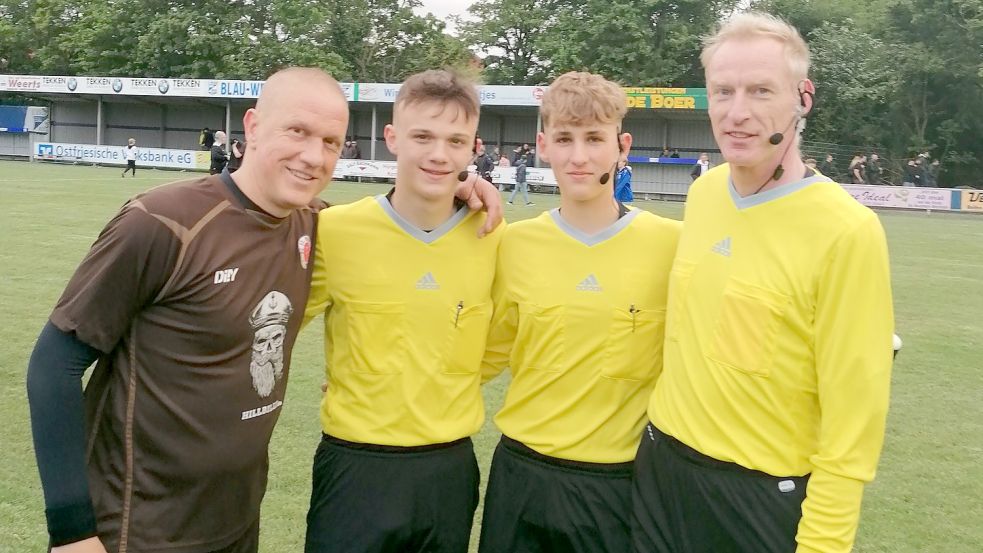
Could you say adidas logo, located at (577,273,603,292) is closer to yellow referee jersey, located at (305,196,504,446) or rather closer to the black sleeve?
yellow referee jersey, located at (305,196,504,446)

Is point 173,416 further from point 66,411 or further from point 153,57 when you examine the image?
point 153,57

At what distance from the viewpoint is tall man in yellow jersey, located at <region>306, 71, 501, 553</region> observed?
112 inches

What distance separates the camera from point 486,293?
3.08 metres

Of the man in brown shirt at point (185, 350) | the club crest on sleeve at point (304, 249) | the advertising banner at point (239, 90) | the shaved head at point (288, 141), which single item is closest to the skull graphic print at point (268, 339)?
the man in brown shirt at point (185, 350)

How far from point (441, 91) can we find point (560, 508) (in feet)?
5.35

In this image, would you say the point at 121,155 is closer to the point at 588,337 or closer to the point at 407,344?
the point at 407,344

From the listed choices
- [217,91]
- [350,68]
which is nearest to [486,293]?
[217,91]

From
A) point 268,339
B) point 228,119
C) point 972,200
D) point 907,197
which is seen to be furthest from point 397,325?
point 228,119

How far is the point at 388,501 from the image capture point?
111 inches

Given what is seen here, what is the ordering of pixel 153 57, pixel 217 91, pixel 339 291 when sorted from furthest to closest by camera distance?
pixel 153 57 → pixel 217 91 → pixel 339 291

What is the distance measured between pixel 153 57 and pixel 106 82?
7307 millimetres

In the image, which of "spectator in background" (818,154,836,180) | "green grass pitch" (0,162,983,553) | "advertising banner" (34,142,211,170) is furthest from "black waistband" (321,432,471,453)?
"advertising banner" (34,142,211,170)

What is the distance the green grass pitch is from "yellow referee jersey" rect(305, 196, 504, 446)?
4.17 feet

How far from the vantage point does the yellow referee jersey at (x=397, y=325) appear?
2902mm
